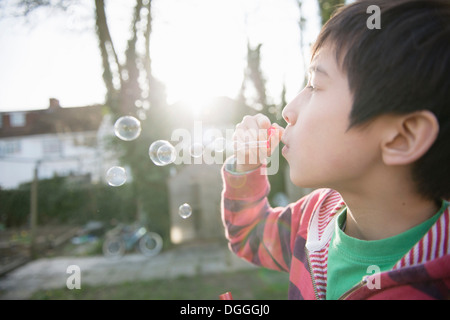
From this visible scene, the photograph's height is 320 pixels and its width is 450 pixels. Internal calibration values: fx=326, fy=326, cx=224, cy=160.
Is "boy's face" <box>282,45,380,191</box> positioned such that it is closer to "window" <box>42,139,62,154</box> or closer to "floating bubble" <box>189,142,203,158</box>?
"floating bubble" <box>189,142,203,158</box>

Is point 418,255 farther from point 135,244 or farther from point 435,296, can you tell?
point 135,244

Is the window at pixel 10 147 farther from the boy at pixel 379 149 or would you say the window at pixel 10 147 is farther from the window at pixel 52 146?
the boy at pixel 379 149

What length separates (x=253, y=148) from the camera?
1102 mm

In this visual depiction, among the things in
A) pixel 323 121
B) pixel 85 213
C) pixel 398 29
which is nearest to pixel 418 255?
pixel 323 121

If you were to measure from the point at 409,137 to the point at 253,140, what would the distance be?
48 cm

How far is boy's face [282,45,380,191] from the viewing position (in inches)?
29.9

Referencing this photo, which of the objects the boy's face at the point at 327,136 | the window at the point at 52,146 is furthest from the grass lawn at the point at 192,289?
the window at the point at 52,146

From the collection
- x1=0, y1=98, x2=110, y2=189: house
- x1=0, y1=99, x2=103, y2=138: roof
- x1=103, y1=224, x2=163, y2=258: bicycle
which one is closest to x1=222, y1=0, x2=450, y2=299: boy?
x1=103, y1=224, x2=163, y2=258: bicycle

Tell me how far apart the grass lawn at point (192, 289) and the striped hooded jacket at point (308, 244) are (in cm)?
231

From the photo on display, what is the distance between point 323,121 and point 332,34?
230 millimetres

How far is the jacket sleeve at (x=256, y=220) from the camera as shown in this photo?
1136mm

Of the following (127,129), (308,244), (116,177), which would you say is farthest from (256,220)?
(127,129)

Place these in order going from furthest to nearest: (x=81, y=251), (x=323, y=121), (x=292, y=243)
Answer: (x=81, y=251)
(x=292, y=243)
(x=323, y=121)

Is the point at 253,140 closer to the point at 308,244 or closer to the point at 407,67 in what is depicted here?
the point at 308,244
